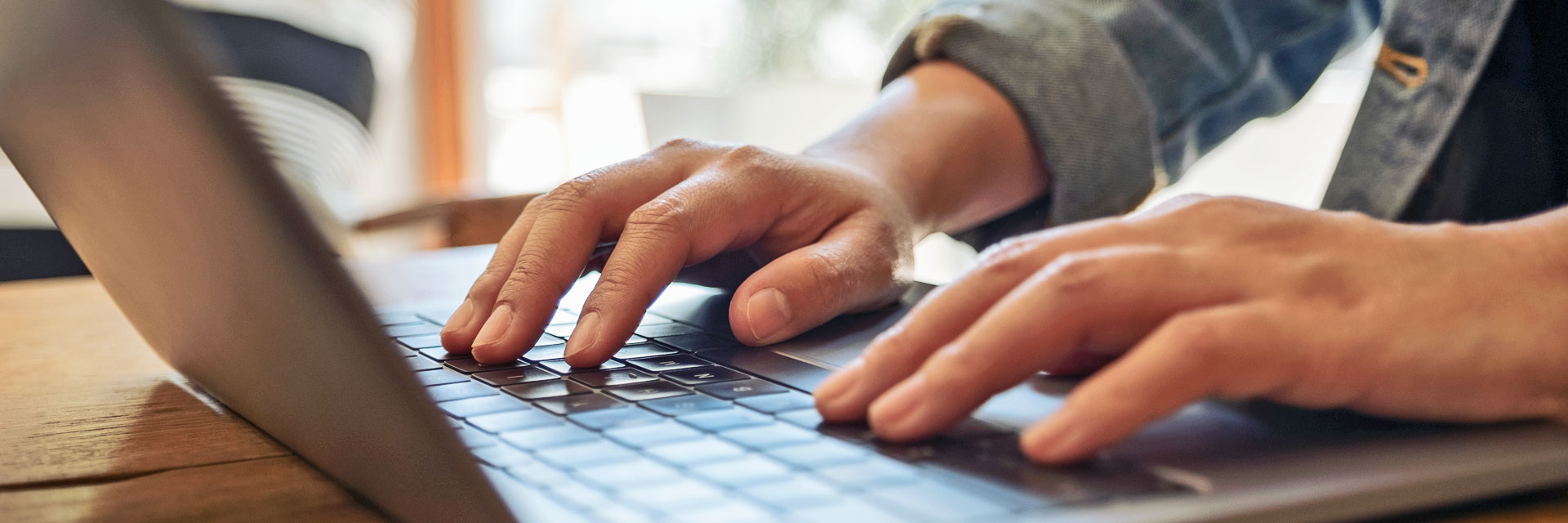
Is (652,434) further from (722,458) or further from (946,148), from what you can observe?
(946,148)

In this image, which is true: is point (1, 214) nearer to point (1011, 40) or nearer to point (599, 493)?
point (1011, 40)

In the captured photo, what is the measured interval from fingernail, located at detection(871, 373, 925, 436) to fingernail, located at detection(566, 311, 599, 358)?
0.52 feet

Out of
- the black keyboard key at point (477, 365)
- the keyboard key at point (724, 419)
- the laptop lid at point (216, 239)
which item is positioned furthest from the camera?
the black keyboard key at point (477, 365)

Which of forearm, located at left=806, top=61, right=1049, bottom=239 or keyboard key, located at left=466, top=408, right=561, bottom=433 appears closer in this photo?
keyboard key, located at left=466, top=408, right=561, bottom=433

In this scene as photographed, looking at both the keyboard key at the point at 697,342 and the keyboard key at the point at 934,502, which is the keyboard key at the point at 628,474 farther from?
the keyboard key at the point at 697,342

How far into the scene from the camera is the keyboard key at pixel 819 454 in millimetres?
298

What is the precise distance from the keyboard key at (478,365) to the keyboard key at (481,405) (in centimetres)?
5

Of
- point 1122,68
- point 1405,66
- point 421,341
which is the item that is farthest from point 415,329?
point 1405,66

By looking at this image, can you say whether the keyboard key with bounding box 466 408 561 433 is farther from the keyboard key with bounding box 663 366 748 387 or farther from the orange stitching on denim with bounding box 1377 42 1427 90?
the orange stitching on denim with bounding box 1377 42 1427 90

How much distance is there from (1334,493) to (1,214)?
1385mm

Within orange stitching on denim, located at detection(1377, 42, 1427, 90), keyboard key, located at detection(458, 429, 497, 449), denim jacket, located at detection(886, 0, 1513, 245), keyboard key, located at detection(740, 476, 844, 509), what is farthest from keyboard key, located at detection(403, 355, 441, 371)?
orange stitching on denim, located at detection(1377, 42, 1427, 90)

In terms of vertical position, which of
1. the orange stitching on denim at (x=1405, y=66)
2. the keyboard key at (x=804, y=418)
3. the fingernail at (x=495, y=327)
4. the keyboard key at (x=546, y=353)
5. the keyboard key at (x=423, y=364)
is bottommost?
the keyboard key at (x=546, y=353)

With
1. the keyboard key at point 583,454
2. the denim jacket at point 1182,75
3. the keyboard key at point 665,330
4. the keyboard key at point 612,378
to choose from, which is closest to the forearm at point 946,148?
the denim jacket at point 1182,75

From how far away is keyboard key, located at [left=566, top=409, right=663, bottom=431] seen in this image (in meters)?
0.34
